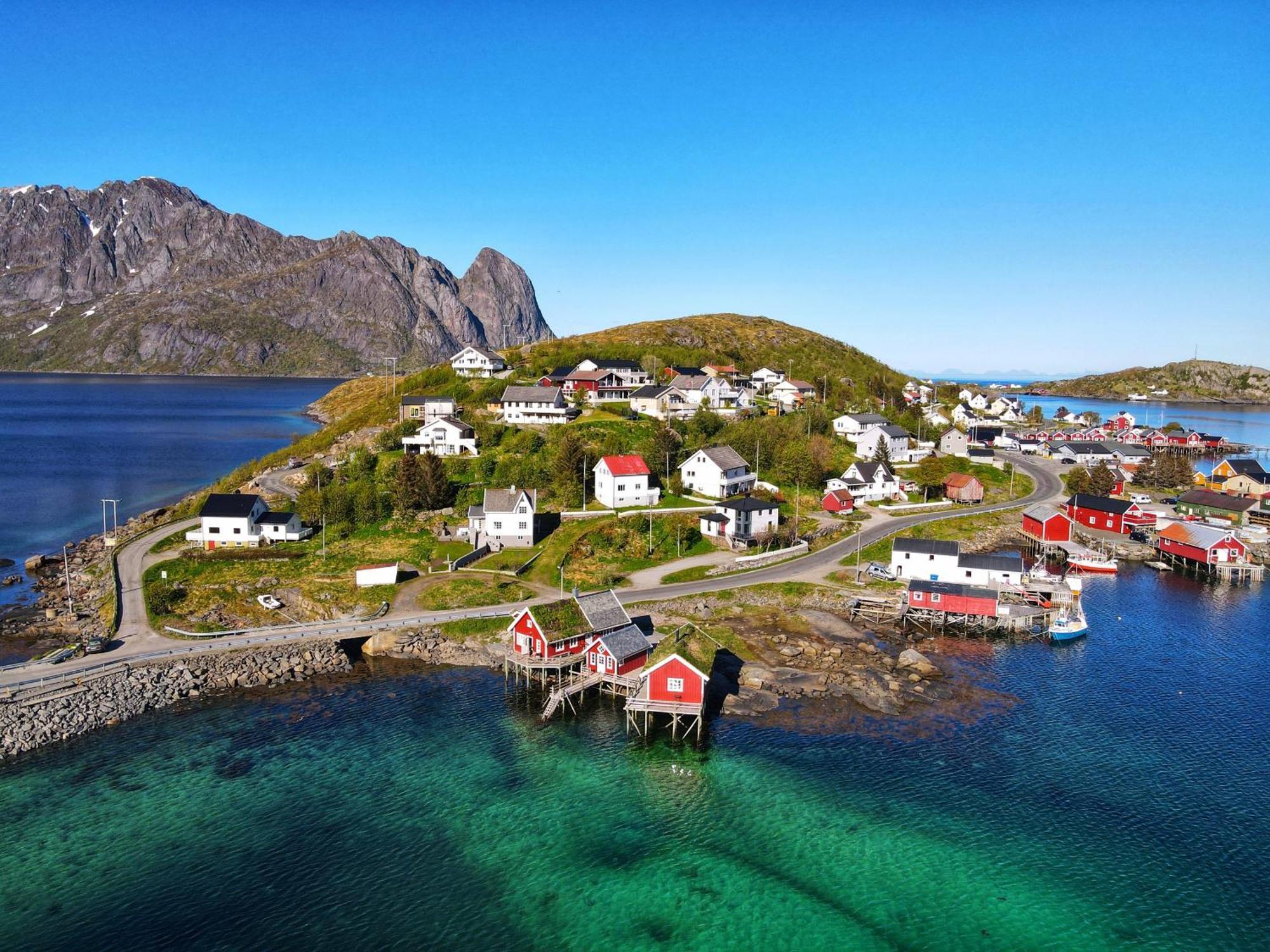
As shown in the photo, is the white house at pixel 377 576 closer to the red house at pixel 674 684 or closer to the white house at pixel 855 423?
the red house at pixel 674 684

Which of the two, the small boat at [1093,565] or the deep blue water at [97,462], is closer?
the small boat at [1093,565]

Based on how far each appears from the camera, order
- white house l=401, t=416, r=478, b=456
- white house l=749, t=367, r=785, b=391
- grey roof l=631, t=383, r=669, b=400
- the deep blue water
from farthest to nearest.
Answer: white house l=749, t=367, r=785, b=391 < grey roof l=631, t=383, r=669, b=400 < white house l=401, t=416, r=478, b=456 < the deep blue water

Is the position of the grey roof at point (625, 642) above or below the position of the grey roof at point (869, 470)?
below

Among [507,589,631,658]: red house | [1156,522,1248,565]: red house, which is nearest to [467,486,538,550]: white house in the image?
[507,589,631,658]: red house

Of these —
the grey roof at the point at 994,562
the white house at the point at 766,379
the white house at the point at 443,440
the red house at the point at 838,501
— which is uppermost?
the white house at the point at 766,379

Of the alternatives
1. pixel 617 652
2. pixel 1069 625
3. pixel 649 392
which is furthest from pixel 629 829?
pixel 649 392

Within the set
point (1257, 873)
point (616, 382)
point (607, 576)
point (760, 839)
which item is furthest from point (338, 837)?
point (616, 382)

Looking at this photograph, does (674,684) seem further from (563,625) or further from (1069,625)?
(1069,625)

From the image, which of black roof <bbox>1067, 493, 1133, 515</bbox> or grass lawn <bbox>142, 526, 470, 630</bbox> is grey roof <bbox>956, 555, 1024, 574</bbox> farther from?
grass lawn <bbox>142, 526, 470, 630</bbox>

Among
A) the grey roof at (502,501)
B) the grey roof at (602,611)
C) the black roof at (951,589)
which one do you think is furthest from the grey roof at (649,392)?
the grey roof at (602,611)
